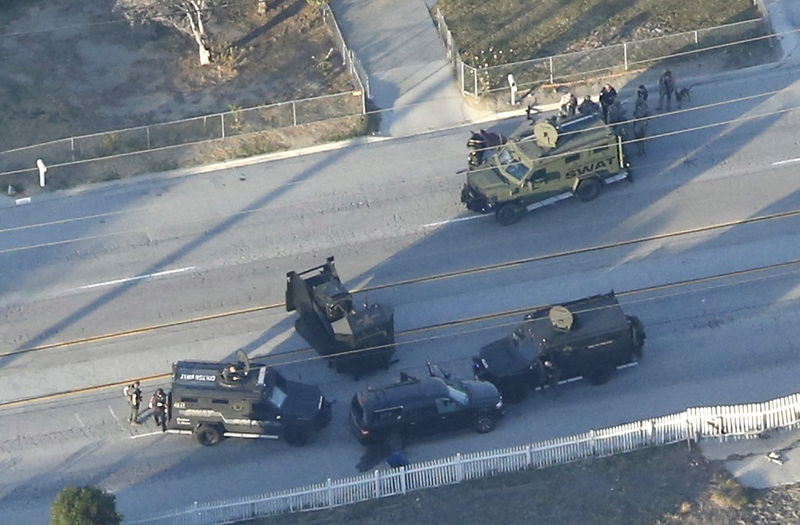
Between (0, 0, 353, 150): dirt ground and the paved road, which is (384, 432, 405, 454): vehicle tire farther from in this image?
(0, 0, 353, 150): dirt ground

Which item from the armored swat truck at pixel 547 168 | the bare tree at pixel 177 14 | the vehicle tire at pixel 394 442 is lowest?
the vehicle tire at pixel 394 442

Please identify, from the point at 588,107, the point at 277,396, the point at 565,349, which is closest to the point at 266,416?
the point at 277,396

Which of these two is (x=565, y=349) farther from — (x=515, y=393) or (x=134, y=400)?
(x=134, y=400)

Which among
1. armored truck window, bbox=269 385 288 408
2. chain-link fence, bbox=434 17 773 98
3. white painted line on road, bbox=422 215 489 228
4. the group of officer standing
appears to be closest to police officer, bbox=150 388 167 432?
the group of officer standing

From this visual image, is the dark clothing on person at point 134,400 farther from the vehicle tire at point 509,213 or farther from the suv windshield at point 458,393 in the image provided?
the vehicle tire at point 509,213

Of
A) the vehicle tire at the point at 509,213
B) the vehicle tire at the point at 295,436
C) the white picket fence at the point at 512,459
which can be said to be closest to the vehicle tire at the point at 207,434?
the vehicle tire at the point at 295,436

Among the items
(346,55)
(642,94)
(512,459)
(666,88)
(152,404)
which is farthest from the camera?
(346,55)
